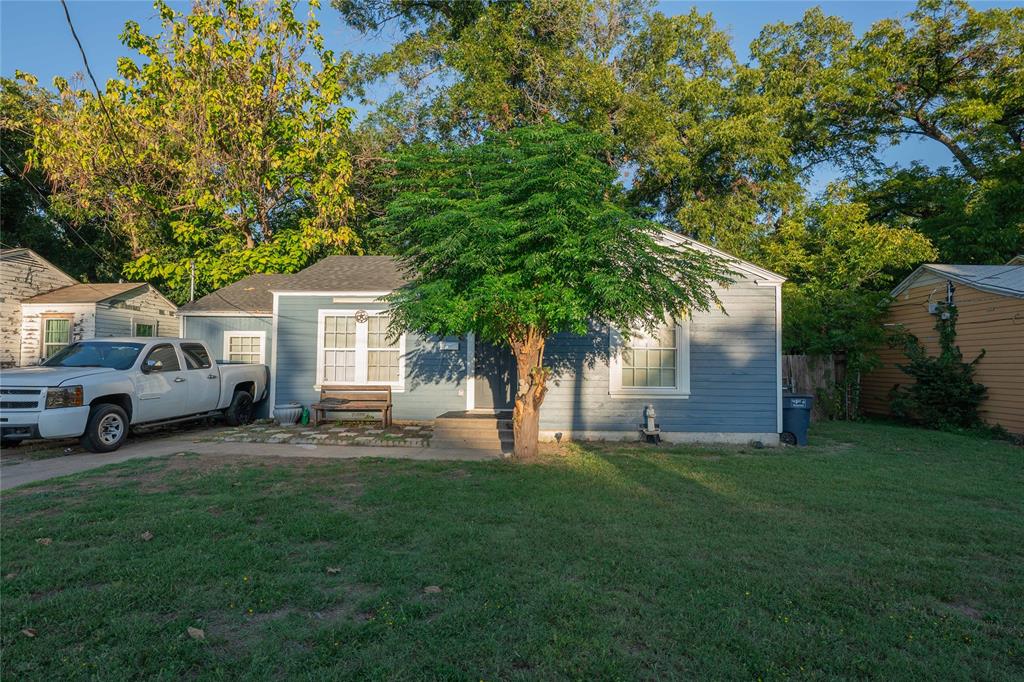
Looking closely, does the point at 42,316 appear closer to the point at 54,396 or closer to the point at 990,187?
the point at 54,396

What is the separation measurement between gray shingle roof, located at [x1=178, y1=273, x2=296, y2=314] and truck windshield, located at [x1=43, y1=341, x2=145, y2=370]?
3.90 meters

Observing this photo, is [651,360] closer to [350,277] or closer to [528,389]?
[528,389]

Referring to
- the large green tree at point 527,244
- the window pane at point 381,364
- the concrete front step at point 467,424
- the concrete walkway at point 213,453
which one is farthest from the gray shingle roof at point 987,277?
the window pane at point 381,364

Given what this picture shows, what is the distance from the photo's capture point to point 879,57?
2091 cm

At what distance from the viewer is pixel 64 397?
815cm

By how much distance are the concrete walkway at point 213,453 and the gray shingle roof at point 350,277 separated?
403cm

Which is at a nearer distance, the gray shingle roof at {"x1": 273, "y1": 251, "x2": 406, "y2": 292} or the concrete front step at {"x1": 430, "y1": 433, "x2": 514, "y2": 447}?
the concrete front step at {"x1": 430, "y1": 433, "x2": 514, "y2": 447}

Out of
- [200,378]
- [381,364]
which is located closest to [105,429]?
[200,378]

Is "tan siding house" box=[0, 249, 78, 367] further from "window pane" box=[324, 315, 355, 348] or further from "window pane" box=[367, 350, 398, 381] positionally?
"window pane" box=[367, 350, 398, 381]

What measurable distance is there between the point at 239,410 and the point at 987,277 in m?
17.0

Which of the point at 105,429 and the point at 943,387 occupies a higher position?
the point at 943,387

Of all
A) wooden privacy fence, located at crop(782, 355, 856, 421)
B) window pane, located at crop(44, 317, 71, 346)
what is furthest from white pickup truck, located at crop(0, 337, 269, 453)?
wooden privacy fence, located at crop(782, 355, 856, 421)

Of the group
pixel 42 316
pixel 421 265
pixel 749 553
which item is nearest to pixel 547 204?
pixel 421 265

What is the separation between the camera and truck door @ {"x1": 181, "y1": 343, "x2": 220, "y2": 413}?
34.5 ft
